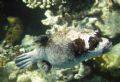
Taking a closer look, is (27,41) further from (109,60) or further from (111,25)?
(109,60)

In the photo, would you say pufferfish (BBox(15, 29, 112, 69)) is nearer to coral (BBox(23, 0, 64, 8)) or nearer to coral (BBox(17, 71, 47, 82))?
coral (BBox(17, 71, 47, 82))

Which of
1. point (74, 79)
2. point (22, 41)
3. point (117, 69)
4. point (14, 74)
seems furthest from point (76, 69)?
point (22, 41)

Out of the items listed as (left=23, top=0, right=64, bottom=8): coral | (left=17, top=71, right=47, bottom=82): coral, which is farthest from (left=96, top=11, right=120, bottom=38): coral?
(left=17, top=71, right=47, bottom=82): coral

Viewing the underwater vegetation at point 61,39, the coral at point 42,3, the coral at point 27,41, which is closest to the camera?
the underwater vegetation at point 61,39

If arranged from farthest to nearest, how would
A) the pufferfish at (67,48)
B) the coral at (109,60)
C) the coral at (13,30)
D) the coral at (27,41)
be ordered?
the coral at (13,30) < the coral at (27,41) < the coral at (109,60) < the pufferfish at (67,48)

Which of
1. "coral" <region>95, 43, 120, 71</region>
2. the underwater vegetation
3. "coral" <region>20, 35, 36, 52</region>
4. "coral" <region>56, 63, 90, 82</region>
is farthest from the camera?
"coral" <region>20, 35, 36, 52</region>

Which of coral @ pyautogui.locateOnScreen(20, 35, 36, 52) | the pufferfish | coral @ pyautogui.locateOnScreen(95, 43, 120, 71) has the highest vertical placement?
coral @ pyautogui.locateOnScreen(20, 35, 36, 52)

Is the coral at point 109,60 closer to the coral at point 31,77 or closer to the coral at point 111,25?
the coral at point 111,25

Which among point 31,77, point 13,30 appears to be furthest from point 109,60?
point 13,30

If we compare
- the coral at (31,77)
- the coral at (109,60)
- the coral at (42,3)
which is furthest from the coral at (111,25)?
the coral at (31,77)
